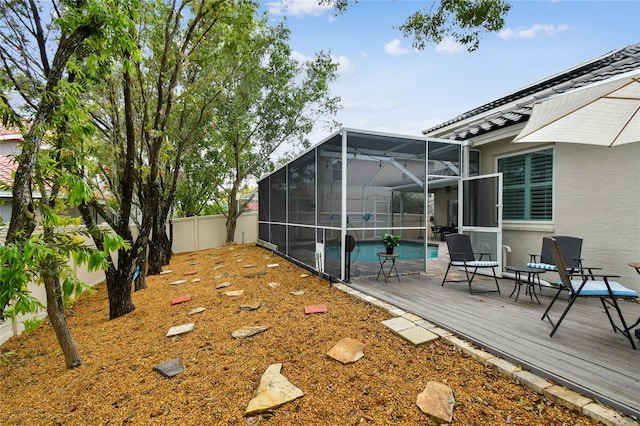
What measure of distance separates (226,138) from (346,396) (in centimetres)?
1065

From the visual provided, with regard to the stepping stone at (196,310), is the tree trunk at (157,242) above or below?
above

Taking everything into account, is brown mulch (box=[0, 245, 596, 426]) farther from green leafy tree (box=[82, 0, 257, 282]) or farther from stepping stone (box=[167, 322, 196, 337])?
green leafy tree (box=[82, 0, 257, 282])

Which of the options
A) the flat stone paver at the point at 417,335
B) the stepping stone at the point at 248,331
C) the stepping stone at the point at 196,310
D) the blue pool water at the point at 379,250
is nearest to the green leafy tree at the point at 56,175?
the stepping stone at the point at 196,310

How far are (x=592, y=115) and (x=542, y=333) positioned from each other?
2507 millimetres

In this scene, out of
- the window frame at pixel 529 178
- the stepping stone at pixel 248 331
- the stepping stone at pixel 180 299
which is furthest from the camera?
the window frame at pixel 529 178

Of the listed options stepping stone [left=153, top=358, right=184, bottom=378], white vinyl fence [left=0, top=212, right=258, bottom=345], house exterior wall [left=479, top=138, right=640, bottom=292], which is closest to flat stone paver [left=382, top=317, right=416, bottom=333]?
stepping stone [left=153, top=358, right=184, bottom=378]

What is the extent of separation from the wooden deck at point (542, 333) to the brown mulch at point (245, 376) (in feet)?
1.01

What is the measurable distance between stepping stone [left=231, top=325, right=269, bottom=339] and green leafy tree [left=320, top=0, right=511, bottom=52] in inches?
184

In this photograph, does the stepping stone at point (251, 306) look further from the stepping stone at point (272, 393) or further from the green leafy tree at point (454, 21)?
the green leafy tree at point (454, 21)

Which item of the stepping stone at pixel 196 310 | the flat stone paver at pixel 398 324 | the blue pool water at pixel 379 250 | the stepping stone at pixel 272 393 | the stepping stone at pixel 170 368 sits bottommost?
the stepping stone at pixel 196 310

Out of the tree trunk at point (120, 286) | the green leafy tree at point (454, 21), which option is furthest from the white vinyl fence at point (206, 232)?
the green leafy tree at point (454, 21)

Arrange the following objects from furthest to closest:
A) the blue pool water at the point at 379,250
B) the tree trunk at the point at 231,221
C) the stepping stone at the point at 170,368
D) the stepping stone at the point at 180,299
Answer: the tree trunk at the point at 231,221
the blue pool water at the point at 379,250
the stepping stone at the point at 180,299
the stepping stone at the point at 170,368

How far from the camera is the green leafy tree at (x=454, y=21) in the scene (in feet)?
13.1

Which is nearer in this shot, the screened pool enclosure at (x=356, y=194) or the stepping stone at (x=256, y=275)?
the screened pool enclosure at (x=356, y=194)
